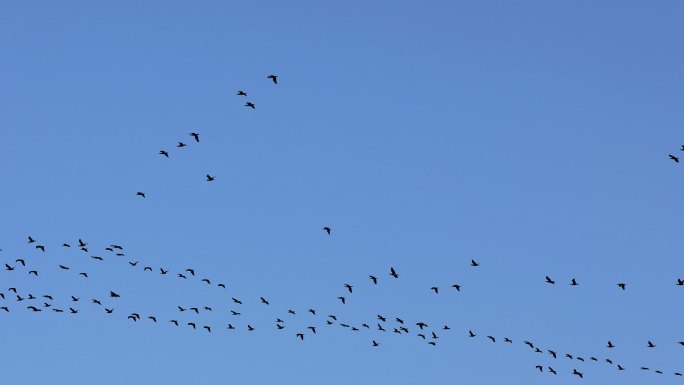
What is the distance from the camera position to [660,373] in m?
101

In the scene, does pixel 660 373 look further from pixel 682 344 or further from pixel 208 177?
pixel 208 177

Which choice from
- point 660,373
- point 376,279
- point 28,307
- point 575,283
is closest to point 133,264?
point 28,307

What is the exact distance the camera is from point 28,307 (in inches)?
4156

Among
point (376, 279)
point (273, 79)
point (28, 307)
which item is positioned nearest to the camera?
point (273, 79)

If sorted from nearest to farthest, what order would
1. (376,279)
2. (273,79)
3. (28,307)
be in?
(273,79) → (376,279) → (28,307)

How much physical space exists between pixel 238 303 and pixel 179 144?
58.9 ft

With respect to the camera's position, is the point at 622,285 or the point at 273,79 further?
the point at 622,285

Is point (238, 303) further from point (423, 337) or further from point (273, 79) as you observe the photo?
point (273, 79)

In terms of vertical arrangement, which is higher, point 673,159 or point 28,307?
point 673,159

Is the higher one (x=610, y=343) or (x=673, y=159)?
(x=673, y=159)

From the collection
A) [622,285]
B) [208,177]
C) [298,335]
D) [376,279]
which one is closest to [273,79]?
[208,177]

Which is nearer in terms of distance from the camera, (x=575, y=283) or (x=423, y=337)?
(x=575, y=283)

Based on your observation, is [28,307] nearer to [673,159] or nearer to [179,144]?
[179,144]

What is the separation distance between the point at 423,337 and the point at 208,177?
23154 mm
